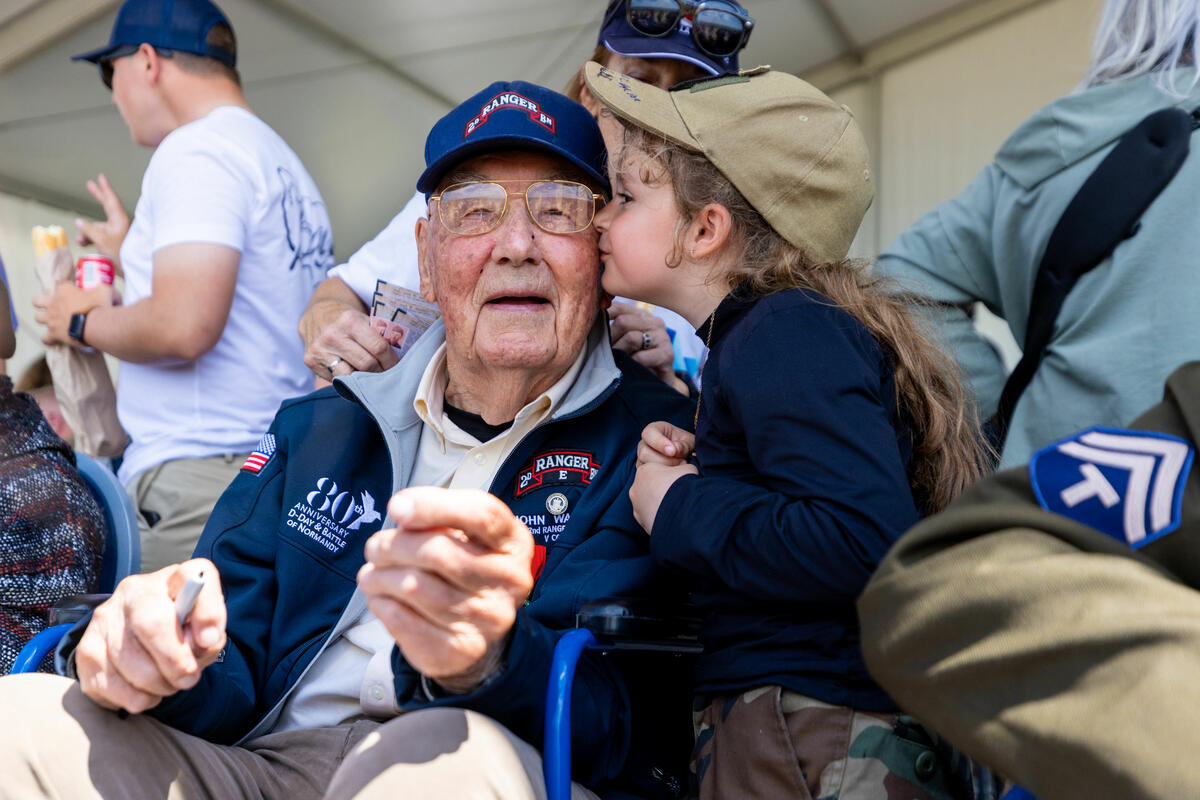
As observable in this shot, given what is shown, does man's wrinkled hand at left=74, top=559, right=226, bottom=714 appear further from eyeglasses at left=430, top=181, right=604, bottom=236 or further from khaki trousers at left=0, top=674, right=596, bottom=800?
eyeglasses at left=430, top=181, right=604, bottom=236

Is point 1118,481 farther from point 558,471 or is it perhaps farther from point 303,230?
point 303,230

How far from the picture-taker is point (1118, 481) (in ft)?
3.15

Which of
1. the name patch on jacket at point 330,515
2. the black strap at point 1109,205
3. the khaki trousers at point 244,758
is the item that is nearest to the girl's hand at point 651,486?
the khaki trousers at point 244,758

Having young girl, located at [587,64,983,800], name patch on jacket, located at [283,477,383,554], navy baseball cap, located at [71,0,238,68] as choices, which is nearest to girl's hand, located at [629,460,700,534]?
young girl, located at [587,64,983,800]

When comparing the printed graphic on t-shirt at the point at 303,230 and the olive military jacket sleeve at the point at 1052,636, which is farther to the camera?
the printed graphic on t-shirt at the point at 303,230

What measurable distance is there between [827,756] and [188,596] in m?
0.89

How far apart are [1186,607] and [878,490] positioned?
2.11 ft

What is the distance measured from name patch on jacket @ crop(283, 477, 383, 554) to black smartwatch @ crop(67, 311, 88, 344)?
1.46m

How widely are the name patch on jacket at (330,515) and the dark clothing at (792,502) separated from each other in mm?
606

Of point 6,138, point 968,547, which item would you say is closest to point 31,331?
point 6,138

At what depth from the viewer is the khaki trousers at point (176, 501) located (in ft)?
9.12

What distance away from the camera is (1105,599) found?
88cm

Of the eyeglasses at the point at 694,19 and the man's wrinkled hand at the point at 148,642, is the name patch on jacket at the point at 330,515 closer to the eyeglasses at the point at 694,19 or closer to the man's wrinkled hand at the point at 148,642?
the man's wrinkled hand at the point at 148,642

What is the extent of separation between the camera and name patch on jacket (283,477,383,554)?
196 centimetres
